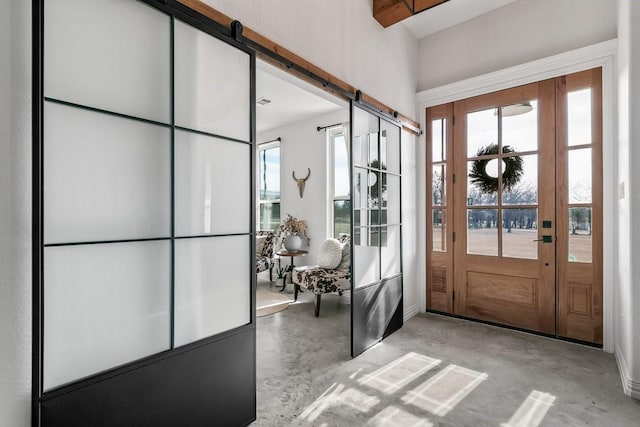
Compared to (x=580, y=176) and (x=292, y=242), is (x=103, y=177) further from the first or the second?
(x=292, y=242)

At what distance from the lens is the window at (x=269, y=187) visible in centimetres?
588

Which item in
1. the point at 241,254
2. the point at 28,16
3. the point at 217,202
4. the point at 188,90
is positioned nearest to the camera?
the point at 28,16

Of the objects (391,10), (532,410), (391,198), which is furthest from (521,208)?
(391,10)

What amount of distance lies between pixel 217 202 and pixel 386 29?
259 cm

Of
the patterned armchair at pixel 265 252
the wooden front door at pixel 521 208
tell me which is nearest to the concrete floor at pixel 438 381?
the wooden front door at pixel 521 208

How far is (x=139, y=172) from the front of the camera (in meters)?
1.38

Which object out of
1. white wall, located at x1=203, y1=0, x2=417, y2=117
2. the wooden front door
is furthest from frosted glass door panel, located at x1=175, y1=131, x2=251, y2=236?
the wooden front door

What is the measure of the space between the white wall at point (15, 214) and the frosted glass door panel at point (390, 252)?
253cm

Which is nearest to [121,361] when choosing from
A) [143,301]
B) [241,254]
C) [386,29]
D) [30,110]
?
[143,301]

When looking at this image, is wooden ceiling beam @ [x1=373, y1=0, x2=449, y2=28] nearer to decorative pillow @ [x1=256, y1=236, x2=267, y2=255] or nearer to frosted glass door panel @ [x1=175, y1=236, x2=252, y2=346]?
frosted glass door panel @ [x1=175, y1=236, x2=252, y2=346]

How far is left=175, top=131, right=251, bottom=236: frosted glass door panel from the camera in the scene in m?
1.54

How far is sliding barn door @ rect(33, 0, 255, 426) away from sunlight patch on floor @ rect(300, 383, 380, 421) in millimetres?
A: 344

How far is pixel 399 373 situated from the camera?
2361mm

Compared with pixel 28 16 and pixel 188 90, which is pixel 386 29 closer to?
pixel 188 90
